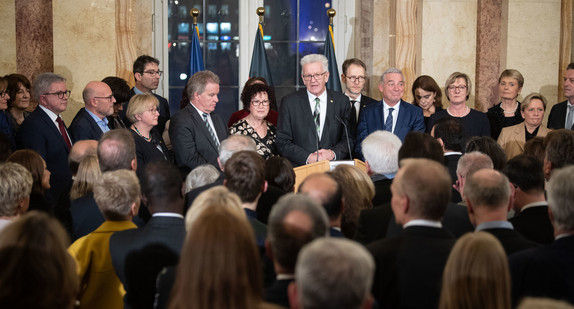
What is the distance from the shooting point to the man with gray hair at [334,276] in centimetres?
180

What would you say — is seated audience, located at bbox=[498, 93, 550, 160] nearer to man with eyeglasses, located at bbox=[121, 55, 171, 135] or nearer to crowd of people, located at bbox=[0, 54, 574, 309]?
crowd of people, located at bbox=[0, 54, 574, 309]

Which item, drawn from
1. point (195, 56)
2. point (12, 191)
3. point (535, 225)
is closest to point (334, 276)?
point (535, 225)

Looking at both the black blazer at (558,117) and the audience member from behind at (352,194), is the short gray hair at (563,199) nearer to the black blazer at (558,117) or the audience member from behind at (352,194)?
the audience member from behind at (352,194)

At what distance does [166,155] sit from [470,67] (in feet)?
12.1

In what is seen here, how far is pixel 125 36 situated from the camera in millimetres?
7371

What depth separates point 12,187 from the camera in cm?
332

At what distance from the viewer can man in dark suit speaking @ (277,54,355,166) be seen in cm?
597

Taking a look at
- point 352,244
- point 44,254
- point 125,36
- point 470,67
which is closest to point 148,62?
point 125,36

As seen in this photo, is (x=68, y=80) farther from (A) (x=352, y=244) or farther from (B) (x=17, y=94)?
(A) (x=352, y=244)

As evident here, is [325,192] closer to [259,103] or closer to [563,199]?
[563,199]

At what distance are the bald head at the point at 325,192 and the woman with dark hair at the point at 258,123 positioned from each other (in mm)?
2972

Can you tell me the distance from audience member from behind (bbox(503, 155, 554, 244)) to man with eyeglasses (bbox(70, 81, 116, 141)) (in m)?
3.43

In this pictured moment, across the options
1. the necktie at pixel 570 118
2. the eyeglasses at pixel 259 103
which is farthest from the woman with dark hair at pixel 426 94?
the eyeglasses at pixel 259 103

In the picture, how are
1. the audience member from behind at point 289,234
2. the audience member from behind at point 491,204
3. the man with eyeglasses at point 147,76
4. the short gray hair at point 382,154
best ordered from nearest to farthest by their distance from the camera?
the audience member from behind at point 289,234, the audience member from behind at point 491,204, the short gray hair at point 382,154, the man with eyeglasses at point 147,76
